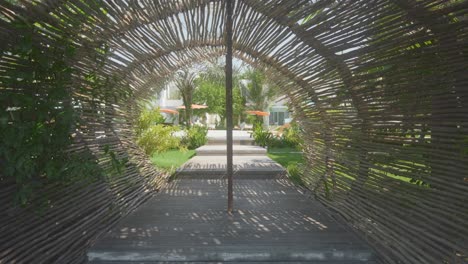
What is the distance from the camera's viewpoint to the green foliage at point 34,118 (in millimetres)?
2498

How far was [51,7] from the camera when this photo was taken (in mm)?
2898

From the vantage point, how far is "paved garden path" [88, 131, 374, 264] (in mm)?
3406

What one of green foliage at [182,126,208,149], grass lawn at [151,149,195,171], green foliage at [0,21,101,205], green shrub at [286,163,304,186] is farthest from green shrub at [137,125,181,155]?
green foliage at [0,21,101,205]

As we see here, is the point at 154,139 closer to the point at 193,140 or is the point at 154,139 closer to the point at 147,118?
the point at 147,118

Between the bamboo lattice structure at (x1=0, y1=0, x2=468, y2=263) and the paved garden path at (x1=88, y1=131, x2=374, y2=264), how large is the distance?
0.25 m

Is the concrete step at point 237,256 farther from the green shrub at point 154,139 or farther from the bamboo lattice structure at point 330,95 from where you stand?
the green shrub at point 154,139

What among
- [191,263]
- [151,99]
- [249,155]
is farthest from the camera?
[249,155]

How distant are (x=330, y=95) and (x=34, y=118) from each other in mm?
3606

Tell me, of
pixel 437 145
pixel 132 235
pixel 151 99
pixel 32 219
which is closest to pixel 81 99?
pixel 32 219

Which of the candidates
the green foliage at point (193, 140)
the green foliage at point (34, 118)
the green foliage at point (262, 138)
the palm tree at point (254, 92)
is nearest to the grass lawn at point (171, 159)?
the green foliage at point (193, 140)

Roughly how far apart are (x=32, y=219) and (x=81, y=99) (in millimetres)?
1380

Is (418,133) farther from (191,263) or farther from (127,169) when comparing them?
(127,169)

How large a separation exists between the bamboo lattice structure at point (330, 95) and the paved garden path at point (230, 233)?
0.25 metres

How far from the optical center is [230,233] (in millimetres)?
3994
